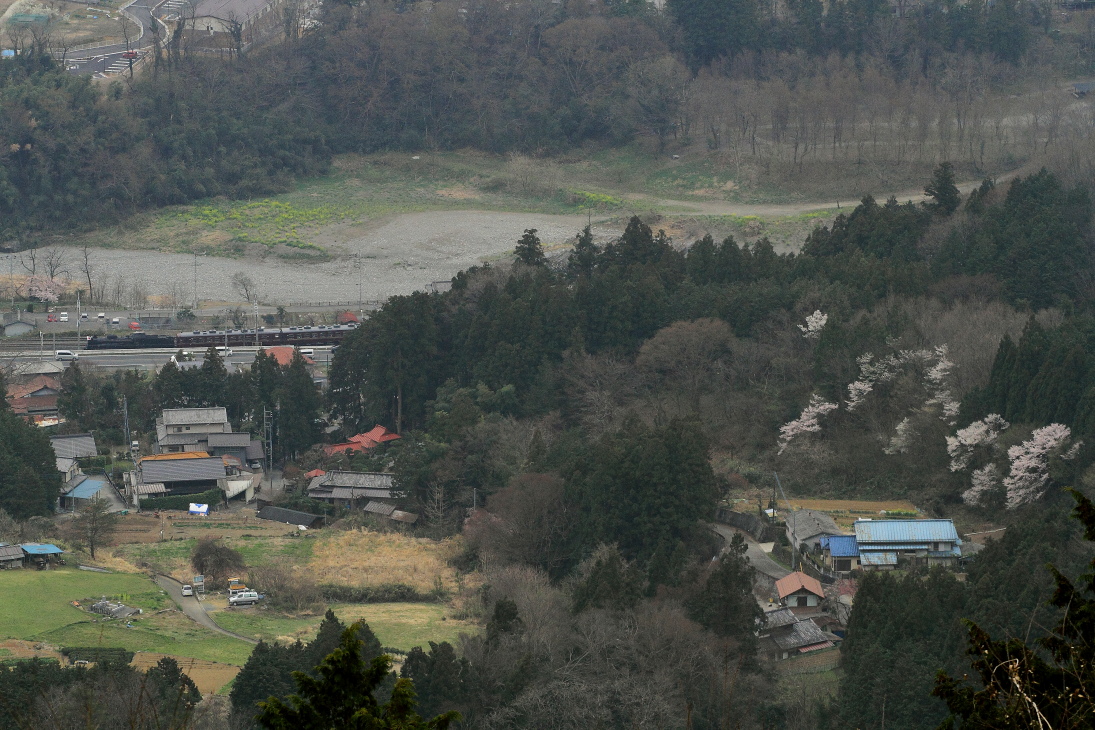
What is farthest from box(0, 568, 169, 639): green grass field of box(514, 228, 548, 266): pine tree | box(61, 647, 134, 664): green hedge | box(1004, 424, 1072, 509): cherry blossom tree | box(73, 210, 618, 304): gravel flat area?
box(73, 210, 618, 304): gravel flat area

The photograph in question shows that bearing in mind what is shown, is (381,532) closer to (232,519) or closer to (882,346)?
(232,519)

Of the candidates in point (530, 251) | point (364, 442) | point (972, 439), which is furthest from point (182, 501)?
point (972, 439)

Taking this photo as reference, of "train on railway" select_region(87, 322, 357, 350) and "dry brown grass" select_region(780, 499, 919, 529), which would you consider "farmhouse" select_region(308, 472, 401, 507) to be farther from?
"train on railway" select_region(87, 322, 357, 350)

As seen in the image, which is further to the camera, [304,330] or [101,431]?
[304,330]

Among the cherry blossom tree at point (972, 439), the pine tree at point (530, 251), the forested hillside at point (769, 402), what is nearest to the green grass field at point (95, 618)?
the forested hillside at point (769, 402)

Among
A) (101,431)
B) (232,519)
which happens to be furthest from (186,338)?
(232,519)

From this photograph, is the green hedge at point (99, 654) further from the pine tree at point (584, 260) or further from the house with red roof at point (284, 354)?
the pine tree at point (584, 260)
